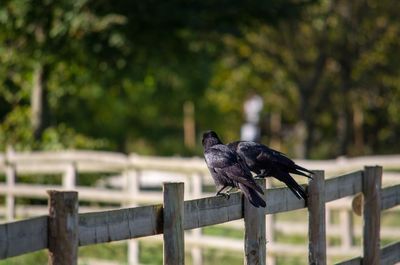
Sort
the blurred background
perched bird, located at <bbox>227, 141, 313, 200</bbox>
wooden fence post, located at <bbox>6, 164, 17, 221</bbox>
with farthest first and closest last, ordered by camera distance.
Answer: the blurred background < wooden fence post, located at <bbox>6, 164, 17, 221</bbox> < perched bird, located at <bbox>227, 141, 313, 200</bbox>

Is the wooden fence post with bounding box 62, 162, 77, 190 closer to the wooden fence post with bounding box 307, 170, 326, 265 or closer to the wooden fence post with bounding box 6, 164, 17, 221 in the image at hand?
the wooden fence post with bounding box 6, 164, 17, 221

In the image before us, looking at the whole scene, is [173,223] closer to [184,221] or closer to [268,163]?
[184,221]

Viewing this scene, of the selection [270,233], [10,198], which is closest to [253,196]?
[270,233]

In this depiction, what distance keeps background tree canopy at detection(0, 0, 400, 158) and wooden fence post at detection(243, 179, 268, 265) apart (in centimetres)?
1142

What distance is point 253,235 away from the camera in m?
5.79

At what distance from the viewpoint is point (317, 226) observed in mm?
6461

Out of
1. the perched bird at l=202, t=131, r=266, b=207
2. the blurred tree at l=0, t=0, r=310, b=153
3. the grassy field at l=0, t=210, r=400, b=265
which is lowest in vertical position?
the grassy field at l=0, t=210, r=400, b=265

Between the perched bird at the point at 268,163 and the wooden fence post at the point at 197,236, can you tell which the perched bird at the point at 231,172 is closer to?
the perched bird at the point at 268,163

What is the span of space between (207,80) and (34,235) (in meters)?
18.1

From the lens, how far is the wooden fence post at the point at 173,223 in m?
5.00

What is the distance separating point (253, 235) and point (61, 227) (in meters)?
1.90

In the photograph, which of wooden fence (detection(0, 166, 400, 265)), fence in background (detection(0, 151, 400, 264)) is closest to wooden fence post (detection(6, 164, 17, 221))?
fence in background (detection(0, 151, 400, 264))

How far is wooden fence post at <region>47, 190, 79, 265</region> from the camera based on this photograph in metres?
4.14

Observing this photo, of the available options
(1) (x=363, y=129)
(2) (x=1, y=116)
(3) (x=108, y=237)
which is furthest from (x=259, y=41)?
(3) (x=108, y=237)
